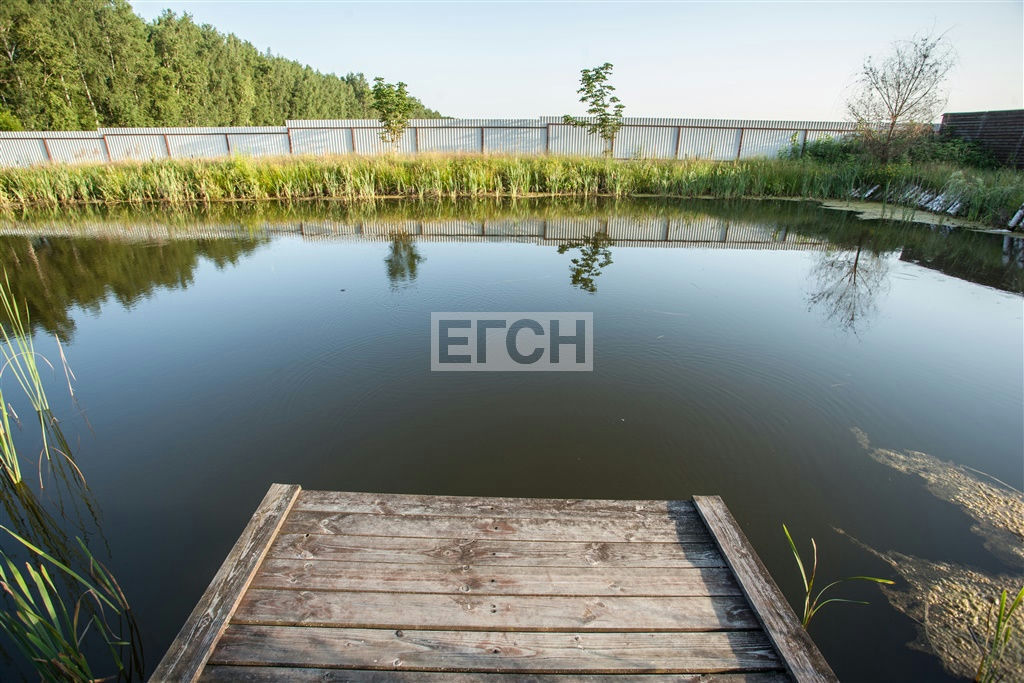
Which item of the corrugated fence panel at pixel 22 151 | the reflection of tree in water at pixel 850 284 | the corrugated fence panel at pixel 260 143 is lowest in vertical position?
the reflection of tree in water at pixel 850 284

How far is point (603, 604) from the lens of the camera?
1495 millimetres

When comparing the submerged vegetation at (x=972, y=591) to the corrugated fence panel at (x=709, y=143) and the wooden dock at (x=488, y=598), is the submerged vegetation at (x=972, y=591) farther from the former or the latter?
the corrugated fence panel at (x=709, y=143)

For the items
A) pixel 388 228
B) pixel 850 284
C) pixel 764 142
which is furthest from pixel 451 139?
pixel 850 284

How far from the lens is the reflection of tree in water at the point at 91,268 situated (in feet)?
16.0

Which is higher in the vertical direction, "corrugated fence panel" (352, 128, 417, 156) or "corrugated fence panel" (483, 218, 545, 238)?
"corrugated fence panel" (352, 128, 417, 156)

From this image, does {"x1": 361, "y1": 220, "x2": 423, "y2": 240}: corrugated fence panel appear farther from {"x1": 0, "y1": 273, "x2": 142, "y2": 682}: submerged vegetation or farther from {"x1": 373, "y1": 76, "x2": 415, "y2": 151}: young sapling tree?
{"x1": 373, "y1": 76, "x2": 415, "y2": 151}: young sapling tree

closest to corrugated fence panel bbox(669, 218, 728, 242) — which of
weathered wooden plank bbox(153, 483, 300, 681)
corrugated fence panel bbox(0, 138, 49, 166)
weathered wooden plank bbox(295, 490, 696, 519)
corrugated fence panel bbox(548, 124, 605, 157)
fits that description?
weathered wooden plank bbox(295, 490, 696, 519)

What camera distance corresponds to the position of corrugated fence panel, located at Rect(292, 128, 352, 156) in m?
18.0

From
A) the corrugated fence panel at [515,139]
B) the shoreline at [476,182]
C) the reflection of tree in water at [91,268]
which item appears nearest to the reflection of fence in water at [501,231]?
the reflection of tree in water at [91,268]

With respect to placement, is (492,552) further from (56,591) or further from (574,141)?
(574,141)

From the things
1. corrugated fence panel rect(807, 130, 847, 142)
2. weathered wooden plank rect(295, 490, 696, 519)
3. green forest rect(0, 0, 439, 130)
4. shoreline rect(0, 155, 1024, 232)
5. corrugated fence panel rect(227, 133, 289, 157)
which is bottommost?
Answer: weathered wooden plank rect(295, 490, 696, 519)

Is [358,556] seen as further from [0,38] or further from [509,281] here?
[0,38]

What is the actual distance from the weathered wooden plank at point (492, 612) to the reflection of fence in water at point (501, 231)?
6.11 meters

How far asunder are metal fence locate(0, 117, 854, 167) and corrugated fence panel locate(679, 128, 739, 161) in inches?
1.3
